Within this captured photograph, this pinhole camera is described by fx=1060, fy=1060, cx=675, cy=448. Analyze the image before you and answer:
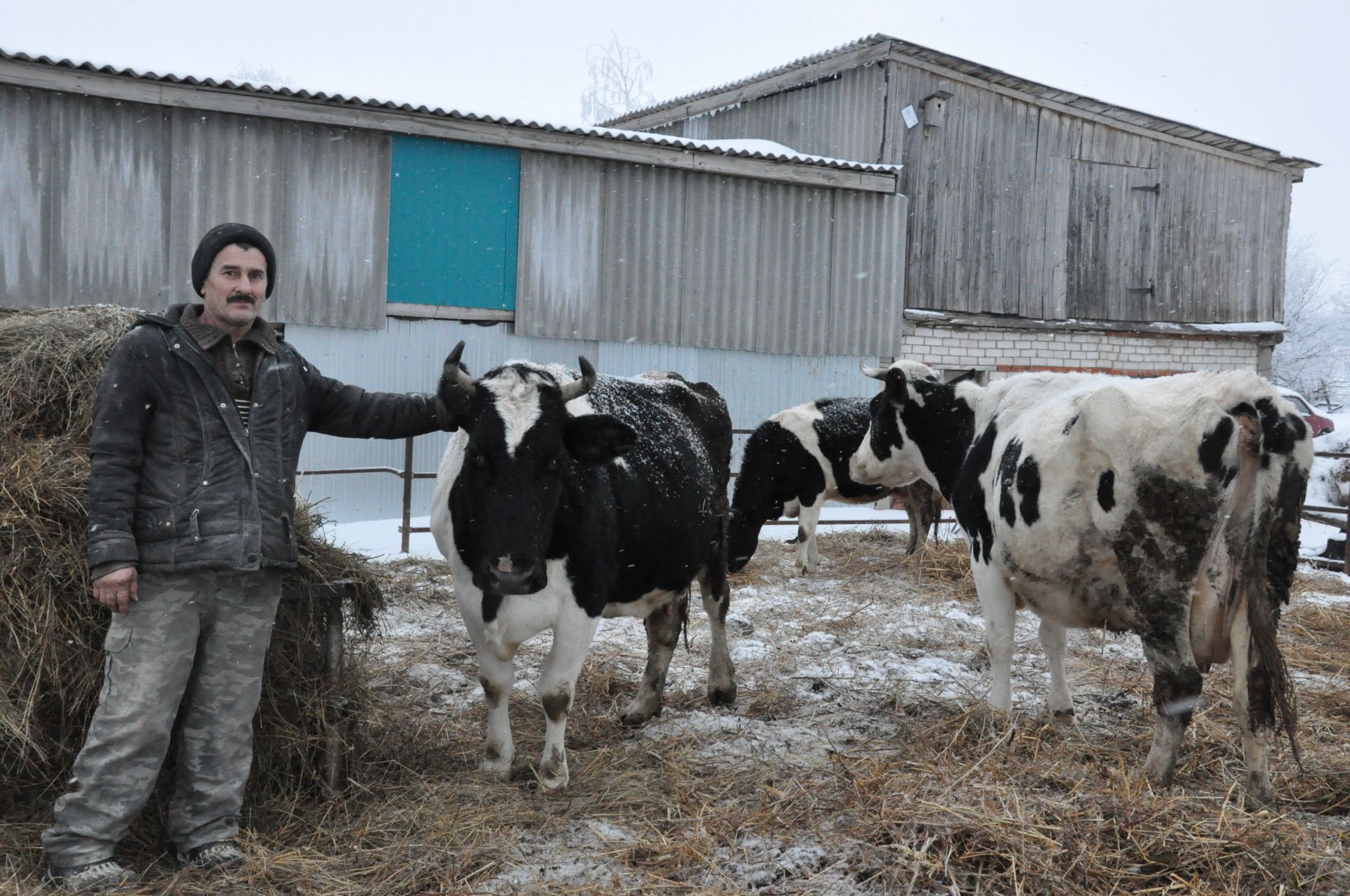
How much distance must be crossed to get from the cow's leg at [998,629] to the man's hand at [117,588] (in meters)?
3.59

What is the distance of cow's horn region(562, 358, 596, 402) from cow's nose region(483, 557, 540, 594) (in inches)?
25.6

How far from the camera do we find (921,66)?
14.7 meters

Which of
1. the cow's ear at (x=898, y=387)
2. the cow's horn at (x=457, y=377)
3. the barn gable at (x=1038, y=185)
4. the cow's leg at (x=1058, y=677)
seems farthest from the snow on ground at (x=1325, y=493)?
the cow's horn at (x=457, y=377)

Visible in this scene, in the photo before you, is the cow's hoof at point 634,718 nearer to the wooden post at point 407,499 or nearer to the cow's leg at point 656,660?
the cow's leg at point 656,660

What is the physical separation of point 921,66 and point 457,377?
497 inches

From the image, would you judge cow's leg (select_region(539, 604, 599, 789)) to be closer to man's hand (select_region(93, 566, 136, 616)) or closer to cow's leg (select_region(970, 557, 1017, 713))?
man's hand (select_region(93, 566, 136, 616))

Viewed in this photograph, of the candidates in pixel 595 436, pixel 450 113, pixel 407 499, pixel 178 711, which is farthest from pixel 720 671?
pixel 450 113

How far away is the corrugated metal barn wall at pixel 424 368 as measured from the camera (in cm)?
1123

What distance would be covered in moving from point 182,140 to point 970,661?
8.98 m

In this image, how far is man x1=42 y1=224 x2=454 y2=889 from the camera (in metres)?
3.18

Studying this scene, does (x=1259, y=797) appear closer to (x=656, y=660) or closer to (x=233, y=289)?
(x=656, y=660)

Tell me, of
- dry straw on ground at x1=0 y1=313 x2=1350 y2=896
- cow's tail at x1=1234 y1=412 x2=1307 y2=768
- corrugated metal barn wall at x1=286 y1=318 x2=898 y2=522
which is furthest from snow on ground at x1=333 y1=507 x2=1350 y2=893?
corrugated metal barn wall at x1=286 y1=318 x2=898 y2=522

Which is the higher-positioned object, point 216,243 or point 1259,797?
point 216,243

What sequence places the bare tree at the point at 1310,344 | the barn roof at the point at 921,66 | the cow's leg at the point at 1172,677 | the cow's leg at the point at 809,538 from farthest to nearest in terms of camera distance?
the bare tree at the point at 1310,344 < the barn roof at the point at 921,66 < the cow's leg at the point at 809,538 < the cow's leg at the point at 1172,677
